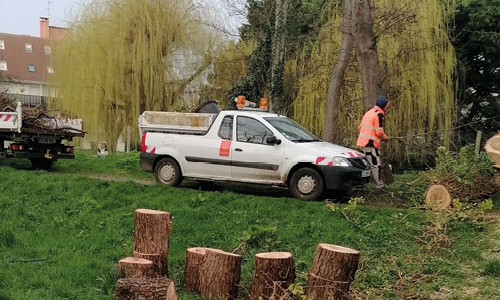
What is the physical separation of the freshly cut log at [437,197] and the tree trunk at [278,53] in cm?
785

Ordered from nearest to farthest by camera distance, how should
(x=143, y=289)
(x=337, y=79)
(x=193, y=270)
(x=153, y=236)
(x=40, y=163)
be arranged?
(x=143, y=289), (x=193, y=270), (x=153, y=236), (x=337, y=79), (x=40, y=163)

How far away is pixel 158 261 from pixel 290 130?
4762 millimetres

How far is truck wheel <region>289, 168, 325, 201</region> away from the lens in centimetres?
948

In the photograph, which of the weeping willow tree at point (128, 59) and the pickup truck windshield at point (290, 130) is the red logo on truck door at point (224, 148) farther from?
the weeping willow tree at point (128, 59)

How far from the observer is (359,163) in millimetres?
9617

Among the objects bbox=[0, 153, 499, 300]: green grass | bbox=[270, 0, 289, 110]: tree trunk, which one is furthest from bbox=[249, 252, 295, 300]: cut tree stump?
bbox=[270, 0, 289, 110]: tree trunk

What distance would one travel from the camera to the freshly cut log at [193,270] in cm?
621

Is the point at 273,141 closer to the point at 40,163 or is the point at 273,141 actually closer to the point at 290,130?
the point at 290,130

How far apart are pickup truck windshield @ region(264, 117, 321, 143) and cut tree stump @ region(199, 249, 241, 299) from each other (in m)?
4.26

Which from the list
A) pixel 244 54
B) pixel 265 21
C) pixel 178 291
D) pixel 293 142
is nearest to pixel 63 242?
pixel 178 291

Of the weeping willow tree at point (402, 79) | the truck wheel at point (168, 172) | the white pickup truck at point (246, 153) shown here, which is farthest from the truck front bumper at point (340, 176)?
the weeping willow tree at point (402, 79)

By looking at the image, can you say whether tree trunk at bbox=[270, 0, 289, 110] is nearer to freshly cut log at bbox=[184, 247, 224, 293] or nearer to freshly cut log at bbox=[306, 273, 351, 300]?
freshly cut log at bbox=[184, 247, 224, 293]

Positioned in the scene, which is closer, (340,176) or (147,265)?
(147,265)

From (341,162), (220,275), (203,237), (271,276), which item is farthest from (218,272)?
(341,162)
